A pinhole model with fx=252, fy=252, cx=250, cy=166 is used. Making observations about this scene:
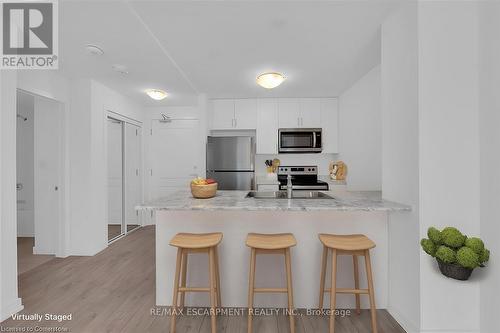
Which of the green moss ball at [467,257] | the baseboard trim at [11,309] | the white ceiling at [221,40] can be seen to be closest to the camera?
the green moss ball at [467,257]

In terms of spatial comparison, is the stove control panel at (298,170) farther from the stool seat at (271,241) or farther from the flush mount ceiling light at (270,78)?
the stool seat at (271,241)

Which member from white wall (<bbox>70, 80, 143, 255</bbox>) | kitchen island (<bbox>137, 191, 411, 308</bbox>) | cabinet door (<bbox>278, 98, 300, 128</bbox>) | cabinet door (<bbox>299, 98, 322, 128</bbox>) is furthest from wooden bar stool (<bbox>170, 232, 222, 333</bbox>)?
cabinet door (<bbox>299, 98, 322, 128</bbox>)

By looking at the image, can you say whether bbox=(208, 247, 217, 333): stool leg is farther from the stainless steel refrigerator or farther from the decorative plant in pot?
the stainless steel refrigerator

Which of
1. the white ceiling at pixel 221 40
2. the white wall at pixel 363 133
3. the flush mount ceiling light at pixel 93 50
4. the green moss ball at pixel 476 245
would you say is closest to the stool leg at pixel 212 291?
the green moss ball at pixel 476 245

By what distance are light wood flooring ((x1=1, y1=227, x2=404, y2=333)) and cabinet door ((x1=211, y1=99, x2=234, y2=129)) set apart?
2.46m

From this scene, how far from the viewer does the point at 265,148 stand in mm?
4551

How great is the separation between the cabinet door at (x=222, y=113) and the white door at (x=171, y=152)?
67 centimetres

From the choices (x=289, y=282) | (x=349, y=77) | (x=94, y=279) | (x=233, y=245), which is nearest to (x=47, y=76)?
(x=94, y=279)

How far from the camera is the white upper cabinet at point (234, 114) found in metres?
4.57

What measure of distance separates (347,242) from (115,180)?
13.1 ft

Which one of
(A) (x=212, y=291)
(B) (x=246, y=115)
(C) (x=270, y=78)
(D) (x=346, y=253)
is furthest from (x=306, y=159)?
(A) (x=212, y=291)

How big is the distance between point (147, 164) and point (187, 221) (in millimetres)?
3291

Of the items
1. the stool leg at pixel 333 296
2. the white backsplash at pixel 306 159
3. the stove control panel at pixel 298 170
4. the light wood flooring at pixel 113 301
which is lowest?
the light wood flooring at pixel 113 301

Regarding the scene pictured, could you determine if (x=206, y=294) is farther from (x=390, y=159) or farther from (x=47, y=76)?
(x=47, y=76)
